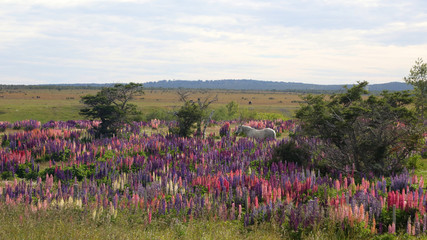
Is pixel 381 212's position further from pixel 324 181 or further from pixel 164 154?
pixel 164 154

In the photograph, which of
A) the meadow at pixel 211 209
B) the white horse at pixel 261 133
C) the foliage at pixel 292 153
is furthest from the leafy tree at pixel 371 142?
the white horse at pixel 261 133

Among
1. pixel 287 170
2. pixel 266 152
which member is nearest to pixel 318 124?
pixel 266 152

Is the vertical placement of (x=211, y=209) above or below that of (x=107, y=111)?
below

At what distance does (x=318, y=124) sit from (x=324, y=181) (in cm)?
557

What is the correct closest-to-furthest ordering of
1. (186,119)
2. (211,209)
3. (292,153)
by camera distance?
(211,209)
(292,153)
(186,119)

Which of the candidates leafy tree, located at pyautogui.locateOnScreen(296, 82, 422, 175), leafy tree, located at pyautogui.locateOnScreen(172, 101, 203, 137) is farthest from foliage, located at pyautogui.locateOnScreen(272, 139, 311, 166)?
leafy tree, located at pyautogui.locateOnScreen(172, 101, 203, 137)

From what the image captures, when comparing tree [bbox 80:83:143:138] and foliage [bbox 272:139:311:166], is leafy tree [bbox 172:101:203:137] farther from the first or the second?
foliage [bbox 272:139:311:166]

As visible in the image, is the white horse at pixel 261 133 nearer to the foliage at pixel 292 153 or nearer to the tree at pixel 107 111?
the foliage at pixel 292 153

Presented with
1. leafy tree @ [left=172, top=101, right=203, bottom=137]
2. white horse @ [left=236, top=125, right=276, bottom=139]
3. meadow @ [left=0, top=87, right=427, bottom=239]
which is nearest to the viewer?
meadow @ [left=0, top=87, right=427, bottom=239]

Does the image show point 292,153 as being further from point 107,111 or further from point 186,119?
point 107,111

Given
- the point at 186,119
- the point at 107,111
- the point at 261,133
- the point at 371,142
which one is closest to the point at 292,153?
the point at 371,142

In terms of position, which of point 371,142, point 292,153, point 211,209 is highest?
point 371,142

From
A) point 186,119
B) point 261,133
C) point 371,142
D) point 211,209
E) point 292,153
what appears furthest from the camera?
point 186,119

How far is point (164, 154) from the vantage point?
16.5 m
